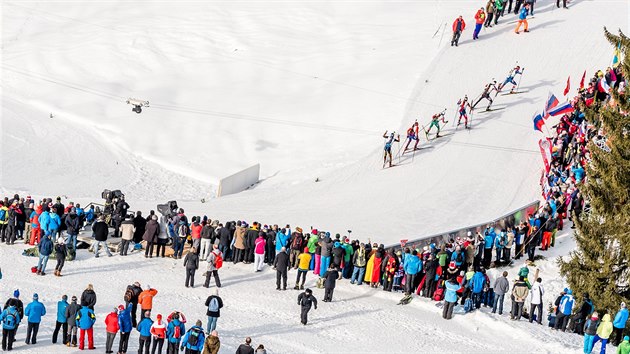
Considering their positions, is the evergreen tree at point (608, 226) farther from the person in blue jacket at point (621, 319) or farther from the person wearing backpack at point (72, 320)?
the person wearing backpack at point (72, 320)

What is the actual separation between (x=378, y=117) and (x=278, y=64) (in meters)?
7.15

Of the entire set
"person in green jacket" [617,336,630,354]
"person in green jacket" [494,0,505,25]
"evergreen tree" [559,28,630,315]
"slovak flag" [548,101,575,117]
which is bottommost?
"person in green jacket" [617,336,630,354]

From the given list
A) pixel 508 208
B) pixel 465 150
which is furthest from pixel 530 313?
pixel 465 150

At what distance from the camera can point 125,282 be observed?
22484 millimetres

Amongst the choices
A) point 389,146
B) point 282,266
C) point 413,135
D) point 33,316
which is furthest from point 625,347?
point 413,135

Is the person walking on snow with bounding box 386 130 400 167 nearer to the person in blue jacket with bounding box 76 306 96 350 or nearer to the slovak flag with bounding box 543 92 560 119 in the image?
the slovak flag with bounding box 543 92 560 119

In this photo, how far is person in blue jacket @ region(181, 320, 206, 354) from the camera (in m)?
17.3

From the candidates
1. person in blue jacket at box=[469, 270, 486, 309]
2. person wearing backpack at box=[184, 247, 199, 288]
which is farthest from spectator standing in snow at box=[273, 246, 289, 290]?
person in blue jacket at box=[469, 270, 486, 309]

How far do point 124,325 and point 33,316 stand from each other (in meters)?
1.66

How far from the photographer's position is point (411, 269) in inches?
896

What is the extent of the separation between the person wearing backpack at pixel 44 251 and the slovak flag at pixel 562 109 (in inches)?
691

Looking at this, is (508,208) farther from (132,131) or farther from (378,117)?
(132,131)

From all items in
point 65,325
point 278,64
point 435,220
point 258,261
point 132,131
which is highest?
point 278,64

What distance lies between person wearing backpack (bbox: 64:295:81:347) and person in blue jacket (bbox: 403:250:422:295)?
8.09m
